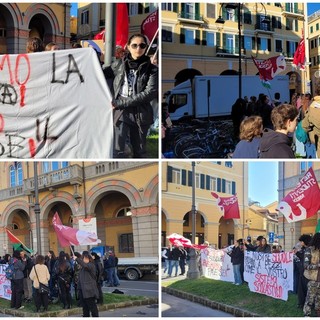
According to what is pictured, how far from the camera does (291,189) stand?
27.4ft

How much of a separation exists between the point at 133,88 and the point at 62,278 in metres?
2.61

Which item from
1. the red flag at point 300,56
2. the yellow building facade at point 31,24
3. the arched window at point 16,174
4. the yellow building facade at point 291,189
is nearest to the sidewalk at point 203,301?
the yellow building facade at point 291,189

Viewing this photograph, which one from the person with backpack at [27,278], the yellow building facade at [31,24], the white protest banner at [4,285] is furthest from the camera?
the white protest banner at [4,285]

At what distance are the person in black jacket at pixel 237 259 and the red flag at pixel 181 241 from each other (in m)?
0.40

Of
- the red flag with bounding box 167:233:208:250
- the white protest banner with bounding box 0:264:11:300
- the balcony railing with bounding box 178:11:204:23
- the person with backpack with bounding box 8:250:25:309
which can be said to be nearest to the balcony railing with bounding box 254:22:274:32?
the balcony railing with bounding box 178:11:204:23

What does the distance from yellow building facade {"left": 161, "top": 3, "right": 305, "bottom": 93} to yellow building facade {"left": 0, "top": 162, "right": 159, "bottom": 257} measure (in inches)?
48.4

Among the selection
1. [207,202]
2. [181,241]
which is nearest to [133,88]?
[207,202]

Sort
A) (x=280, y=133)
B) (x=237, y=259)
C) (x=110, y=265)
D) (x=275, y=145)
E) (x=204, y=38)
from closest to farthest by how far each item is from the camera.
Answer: (x=280, y=133) < (x=275, y=145) < (x=204, y=38) < (x=110, y=265) < (x=237, y=259)

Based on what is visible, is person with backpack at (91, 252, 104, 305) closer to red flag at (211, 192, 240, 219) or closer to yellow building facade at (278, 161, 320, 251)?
red flag at (211, 192, 240, 219)

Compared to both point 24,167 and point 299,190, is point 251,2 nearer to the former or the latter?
point 299,190

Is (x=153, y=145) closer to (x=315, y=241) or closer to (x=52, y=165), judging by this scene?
(x=52, y=165)

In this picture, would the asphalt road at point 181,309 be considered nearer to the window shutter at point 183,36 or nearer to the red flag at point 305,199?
the red flag at point 305,199

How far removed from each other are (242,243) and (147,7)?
3.12m

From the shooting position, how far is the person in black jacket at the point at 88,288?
848 centimetres
